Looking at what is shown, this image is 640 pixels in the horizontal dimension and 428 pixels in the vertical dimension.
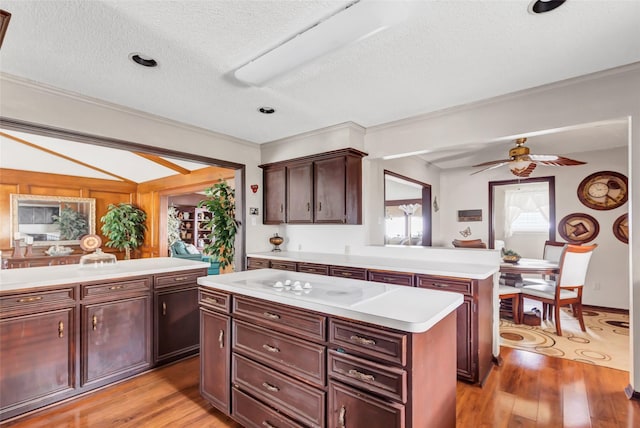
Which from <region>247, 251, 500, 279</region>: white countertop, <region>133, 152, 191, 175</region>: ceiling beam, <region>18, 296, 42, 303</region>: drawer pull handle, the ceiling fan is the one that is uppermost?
<region>133, 152, 191, 175</region>: ceiling beam

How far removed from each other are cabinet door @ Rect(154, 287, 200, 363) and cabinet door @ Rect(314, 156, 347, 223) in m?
1.77

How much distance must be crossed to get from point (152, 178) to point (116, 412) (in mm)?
5827

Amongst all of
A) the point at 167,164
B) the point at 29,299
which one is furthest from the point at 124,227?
the point at 29,299

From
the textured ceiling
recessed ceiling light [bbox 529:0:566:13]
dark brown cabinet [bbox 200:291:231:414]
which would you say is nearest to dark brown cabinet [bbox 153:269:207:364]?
dark brown cabinet [bbox 200:291:231:414]

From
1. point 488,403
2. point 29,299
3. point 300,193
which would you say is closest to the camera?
point 29,299

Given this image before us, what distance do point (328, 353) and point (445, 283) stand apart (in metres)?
1.55

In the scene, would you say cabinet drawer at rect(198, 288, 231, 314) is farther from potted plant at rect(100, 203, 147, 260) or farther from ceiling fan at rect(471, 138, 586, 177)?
potted plant at rect(100, 203, 147, 260)

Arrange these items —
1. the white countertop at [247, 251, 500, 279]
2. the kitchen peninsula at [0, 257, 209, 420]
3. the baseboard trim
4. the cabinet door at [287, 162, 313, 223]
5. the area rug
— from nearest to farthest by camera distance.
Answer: the kitchen peninsula at [0, 257, 209, 420] < the baseboard trim < the white countertop at [247, 251, 500, 279] < the area rug < the cabinet door at [287, 162, 313, 223]

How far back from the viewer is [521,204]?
6.04 metres

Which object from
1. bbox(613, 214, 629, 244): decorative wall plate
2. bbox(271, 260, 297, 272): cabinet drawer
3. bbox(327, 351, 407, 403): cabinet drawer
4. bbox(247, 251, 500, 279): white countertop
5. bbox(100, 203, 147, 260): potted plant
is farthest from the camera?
bbox(100, 203, 147, 260): potted plant

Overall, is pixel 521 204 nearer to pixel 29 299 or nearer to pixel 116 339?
pixel 116 339

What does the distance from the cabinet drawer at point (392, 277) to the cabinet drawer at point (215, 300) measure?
5.21 ft

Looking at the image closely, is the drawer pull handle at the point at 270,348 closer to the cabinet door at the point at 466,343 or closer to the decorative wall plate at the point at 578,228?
the cabinet door at the point at 466,343

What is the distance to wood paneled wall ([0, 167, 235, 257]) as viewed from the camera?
5.67 meters
